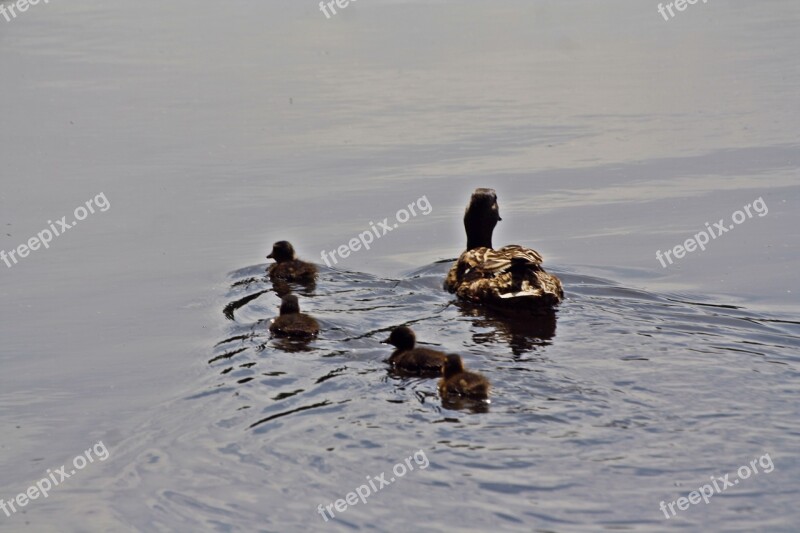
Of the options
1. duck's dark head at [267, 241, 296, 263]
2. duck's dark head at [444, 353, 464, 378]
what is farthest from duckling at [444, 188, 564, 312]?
duck's dark head at [444, 353, 464, 378]

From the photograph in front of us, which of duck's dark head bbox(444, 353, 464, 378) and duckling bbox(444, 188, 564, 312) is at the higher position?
duckling bbox(444, 188, 564, 312)

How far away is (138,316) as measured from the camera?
12.3 meters

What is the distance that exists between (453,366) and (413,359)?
1.97ft

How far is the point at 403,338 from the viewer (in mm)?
10828

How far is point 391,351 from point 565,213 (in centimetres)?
466

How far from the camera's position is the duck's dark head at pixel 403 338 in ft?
35.4

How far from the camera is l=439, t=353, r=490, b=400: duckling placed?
948cm

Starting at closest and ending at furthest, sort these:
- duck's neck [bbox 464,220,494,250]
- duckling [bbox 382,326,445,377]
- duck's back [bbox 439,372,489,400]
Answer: duck's back [bbox 439,372,489,400]
duckling [bbox 382,326,445,377]
duck's neck [bbox 464,220,494,250]

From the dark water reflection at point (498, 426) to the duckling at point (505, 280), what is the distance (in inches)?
11.2

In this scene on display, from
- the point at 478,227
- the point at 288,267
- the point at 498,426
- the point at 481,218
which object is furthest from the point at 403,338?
the point at 478,227

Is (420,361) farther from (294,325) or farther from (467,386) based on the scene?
(294,325)

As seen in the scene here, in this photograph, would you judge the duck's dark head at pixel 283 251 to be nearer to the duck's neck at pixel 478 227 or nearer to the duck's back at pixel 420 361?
the duck's neck at pixel 478 227

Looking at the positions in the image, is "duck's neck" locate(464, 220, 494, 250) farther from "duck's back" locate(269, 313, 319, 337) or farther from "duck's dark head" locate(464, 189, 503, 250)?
"duck's back" locate(269, 313, 319, 337)

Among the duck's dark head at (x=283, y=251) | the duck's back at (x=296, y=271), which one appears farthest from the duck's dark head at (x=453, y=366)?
the duck's dark head at (x=283, y=251)
